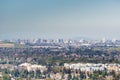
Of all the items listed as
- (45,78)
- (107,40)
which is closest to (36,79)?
(45,78)

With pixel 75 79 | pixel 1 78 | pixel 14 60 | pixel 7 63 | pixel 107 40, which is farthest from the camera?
pixel 107 40

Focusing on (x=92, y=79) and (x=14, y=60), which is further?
(x=14, y=60)

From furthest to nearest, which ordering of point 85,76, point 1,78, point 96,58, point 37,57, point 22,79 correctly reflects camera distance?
point 96,58 → point 37,57 → point 85,76 → point 22,79 → point 1,78

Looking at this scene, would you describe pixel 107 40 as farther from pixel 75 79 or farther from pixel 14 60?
pixel 75 79

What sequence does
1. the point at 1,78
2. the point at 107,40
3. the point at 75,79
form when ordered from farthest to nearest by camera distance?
1. the point at 107,40
2. the point at 75,79
3. the point at 1,78

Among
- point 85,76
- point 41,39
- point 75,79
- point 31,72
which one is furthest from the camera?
point 41,39

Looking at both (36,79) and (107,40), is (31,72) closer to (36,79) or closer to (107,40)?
(36,79)

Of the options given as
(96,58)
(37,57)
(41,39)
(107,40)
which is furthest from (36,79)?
(107,40)

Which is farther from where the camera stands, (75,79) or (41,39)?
(41,39)
